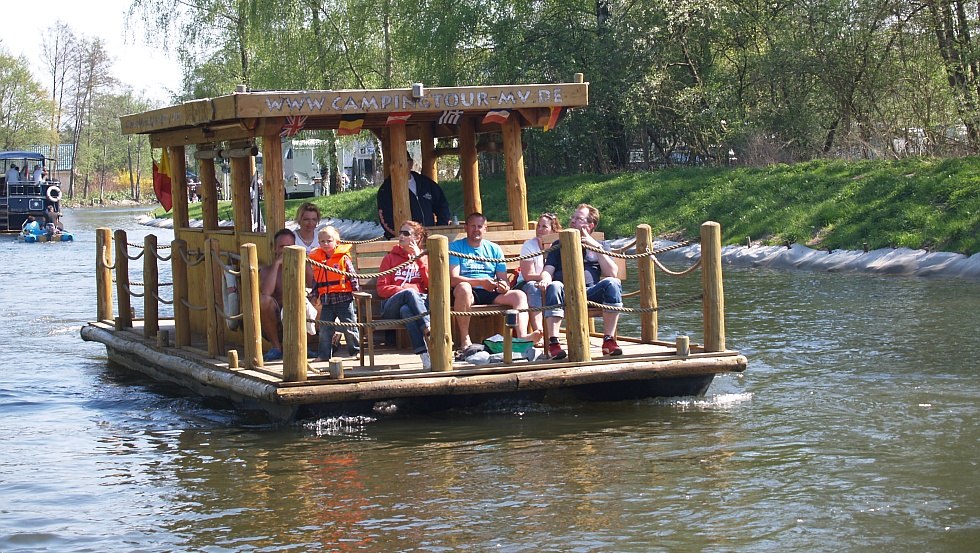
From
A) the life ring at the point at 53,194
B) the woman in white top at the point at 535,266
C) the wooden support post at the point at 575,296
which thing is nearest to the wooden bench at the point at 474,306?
the woman in white top at the point at 535,266

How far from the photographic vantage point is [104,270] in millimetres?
15383

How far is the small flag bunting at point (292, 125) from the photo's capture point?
36.8 ft

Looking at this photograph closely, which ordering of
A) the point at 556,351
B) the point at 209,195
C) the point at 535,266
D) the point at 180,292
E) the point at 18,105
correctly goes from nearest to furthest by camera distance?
the point at 556,351
the point at 535,266
the point at 180,292
the point at 209,195
the point at 18,105

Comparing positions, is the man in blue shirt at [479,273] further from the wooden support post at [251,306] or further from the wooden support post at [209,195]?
the wooden support post at [209,195]

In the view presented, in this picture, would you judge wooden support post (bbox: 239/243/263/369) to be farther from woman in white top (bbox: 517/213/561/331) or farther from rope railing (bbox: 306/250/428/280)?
woman in white top (bbox: 517/213/561/331)

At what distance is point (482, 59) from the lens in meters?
36.1

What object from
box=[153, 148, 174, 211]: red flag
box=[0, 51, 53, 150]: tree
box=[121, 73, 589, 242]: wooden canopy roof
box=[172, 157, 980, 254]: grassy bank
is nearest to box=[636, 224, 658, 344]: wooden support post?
box=[121, 73, 589, 242]: wooden canopy roof

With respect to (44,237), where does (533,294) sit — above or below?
below

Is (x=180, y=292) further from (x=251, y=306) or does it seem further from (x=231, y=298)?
(x=251, y=306)

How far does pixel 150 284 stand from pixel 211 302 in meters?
1.84

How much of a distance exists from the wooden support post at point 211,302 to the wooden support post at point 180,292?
494mm

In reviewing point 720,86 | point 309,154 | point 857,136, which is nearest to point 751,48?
point 720,86

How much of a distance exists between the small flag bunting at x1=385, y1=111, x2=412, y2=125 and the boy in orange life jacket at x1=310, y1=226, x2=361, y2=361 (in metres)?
1.20

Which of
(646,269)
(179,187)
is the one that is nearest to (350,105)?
(646,269)
